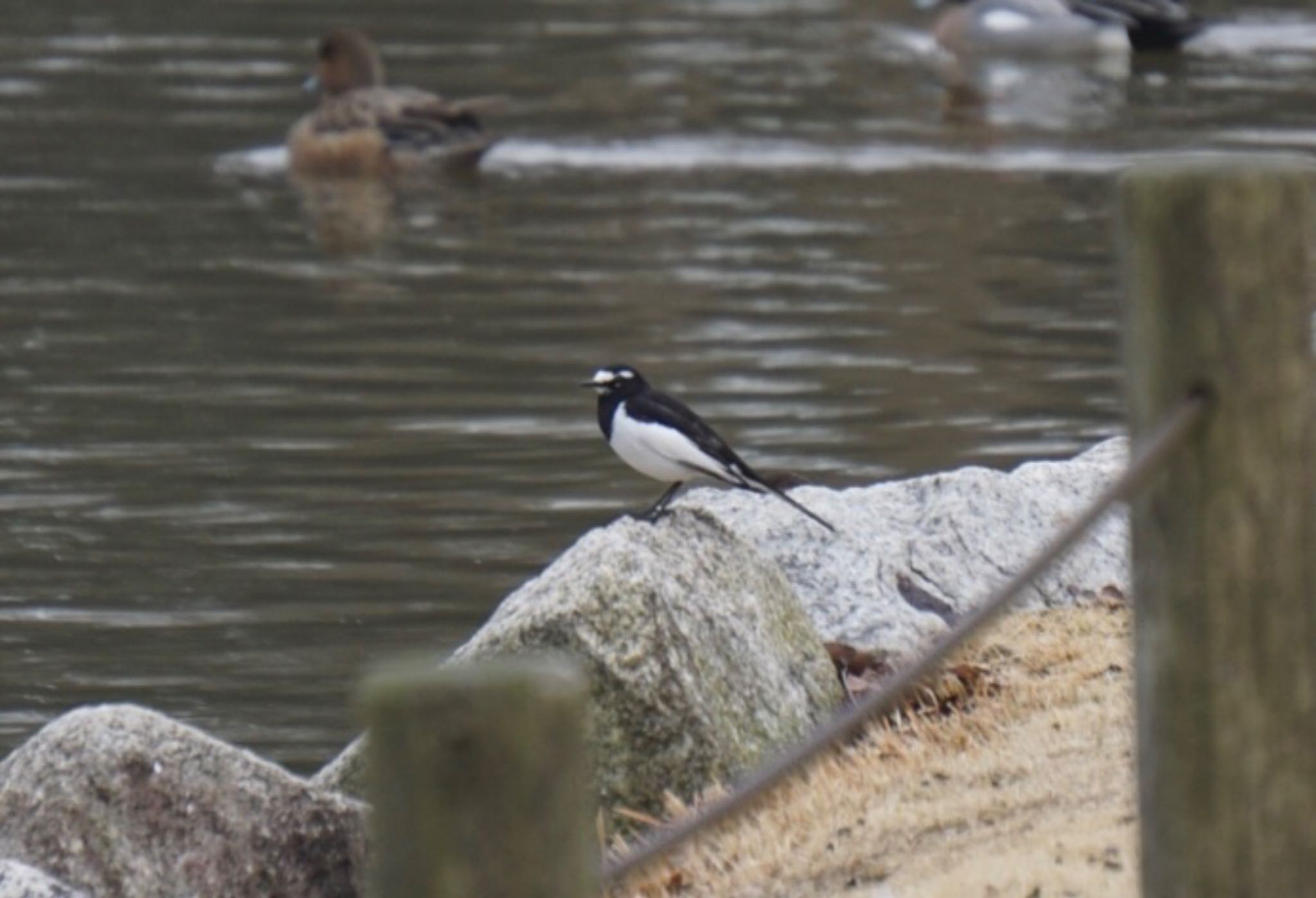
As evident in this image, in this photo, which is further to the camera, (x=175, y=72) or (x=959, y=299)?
(x=175, y=72)

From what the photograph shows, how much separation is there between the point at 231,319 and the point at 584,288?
83.1 inches

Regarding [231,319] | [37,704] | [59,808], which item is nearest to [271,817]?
[59,808]

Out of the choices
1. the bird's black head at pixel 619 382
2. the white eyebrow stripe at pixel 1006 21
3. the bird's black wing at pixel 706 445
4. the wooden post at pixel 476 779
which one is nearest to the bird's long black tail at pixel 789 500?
the bird's black wing at pixel 706 445

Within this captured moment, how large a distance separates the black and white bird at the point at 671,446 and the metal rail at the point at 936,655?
14.5ft

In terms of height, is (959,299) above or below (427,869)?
below

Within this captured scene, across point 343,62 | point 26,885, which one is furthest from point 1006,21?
point 26,885

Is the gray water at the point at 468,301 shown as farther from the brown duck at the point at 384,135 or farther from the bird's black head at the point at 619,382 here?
the bird's black head at the point at 619,382

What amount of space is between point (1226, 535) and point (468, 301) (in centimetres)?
1289

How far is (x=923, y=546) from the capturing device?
27.9 feet

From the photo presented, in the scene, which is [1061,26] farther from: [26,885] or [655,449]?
[26,885]

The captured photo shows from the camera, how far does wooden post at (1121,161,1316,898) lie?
3670mm

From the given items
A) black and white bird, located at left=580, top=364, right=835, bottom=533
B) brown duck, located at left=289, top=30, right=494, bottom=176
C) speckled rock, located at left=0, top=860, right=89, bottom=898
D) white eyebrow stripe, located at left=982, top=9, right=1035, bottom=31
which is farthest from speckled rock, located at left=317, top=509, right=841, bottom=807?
white eyebrow stripe, located at left=982, top=9, right=1035, bottom=31

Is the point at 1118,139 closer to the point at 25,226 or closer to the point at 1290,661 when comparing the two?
the point at 25,226

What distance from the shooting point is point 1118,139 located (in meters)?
21.3
